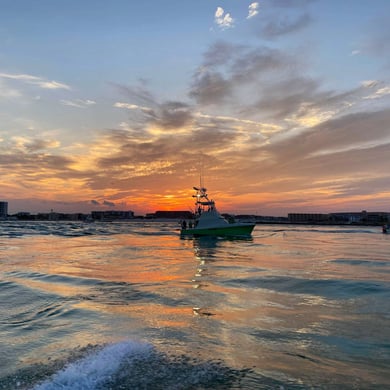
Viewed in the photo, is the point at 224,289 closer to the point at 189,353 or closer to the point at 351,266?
the point at 189,353

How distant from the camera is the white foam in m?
5.97

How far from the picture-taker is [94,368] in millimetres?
→ 6621

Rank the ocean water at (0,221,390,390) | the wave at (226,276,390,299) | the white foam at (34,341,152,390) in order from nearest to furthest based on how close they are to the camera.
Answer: the white foam at (34,341,152,390) < the ocean water at (0,221,390,390) < the wave at (226,276,390,299)

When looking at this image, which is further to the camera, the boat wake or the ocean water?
the ocean water

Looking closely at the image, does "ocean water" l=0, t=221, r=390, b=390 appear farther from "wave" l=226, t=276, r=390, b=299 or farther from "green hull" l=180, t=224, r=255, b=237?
"green hull" l=180, t=224, r=255, b=237

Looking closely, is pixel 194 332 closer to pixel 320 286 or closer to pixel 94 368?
pixel 94 368

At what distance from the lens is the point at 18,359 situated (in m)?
7.20

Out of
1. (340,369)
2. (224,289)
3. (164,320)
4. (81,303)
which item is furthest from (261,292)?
(340,369)

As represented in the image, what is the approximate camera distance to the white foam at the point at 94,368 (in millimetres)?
5969

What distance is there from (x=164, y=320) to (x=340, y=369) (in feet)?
15.6

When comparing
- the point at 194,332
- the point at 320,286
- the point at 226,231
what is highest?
the point at 226,231

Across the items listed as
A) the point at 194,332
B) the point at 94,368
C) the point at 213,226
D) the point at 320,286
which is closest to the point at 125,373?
the point at 94,368

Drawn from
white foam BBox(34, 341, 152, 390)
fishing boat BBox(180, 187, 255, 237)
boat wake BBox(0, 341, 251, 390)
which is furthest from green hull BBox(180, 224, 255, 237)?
boat wake BBox(0, 341, 251, 390)

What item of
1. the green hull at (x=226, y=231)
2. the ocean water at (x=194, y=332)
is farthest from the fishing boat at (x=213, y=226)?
the ocean water at (x=194, y=332)
